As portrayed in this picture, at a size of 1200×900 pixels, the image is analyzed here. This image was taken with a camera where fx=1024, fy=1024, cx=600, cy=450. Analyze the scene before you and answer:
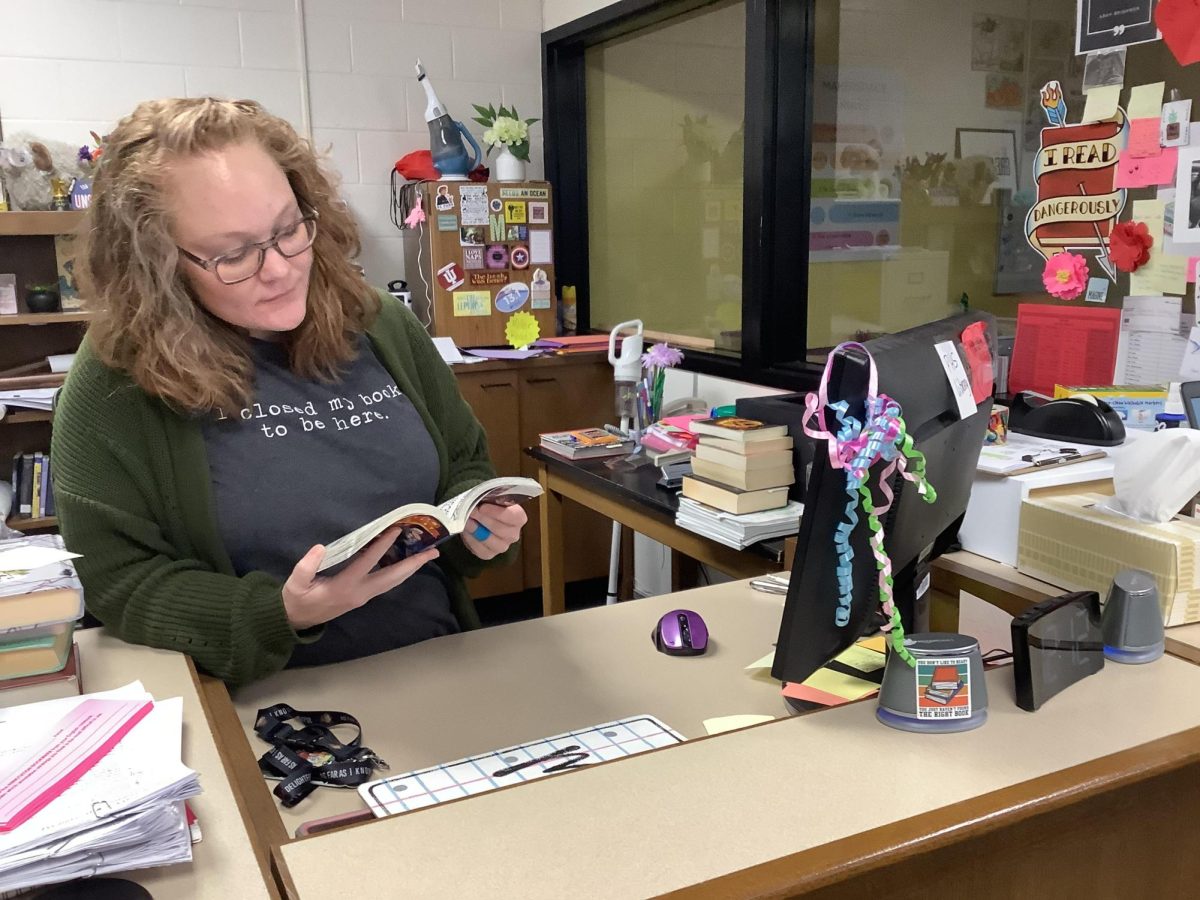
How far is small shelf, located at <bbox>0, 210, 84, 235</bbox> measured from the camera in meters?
2.98

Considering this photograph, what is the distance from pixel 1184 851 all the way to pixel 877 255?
2.05 metres

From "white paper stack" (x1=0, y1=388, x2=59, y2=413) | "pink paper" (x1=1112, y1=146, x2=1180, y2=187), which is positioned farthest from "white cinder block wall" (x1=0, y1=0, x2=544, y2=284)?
"pink paper" (x1=1112, y1=146, x2=1180, y2=187)

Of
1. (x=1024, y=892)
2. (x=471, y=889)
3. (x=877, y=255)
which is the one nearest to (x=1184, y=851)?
(x=1024, y=892)

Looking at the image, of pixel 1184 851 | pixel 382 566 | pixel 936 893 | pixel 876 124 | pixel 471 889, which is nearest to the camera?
pixel 471 889

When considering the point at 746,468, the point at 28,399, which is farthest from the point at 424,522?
the point at 28,399

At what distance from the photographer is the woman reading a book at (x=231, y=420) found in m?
1.29

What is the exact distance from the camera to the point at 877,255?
2842mm

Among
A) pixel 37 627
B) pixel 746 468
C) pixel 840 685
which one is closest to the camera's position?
pixel 37 627

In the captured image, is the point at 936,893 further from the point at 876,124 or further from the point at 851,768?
the point at 876,124

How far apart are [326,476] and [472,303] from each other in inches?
90.8

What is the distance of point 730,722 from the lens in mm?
1196

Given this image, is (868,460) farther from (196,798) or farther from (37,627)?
(37,627)

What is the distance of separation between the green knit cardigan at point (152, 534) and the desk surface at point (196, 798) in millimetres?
34

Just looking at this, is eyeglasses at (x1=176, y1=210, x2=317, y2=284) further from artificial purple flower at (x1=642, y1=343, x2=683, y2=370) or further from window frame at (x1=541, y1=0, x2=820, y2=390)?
window frame at (x1=541, y1=0, x2=820, y2=390)
